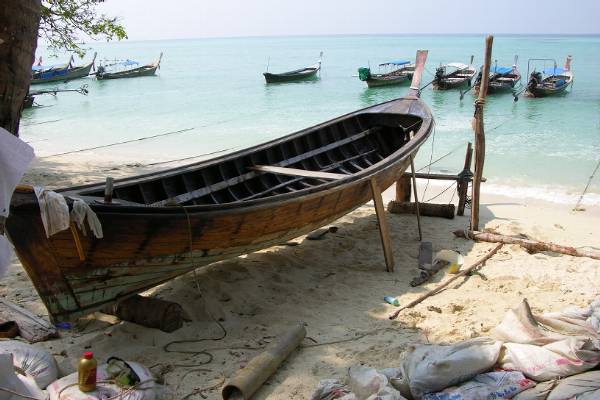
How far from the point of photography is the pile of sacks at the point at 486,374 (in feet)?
10.6

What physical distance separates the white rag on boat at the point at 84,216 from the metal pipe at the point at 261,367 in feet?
4.37

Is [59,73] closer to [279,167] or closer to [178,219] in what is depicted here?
[279,167]

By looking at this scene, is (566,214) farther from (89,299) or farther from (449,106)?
(449,106)

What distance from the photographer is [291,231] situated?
17.8 feet

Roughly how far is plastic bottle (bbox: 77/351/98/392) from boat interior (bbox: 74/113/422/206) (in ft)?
3.91

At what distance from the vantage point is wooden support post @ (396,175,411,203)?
8828 mm

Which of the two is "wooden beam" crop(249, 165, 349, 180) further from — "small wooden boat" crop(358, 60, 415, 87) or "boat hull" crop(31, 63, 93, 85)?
"boat hull" crop(31, 63, 93, 85)

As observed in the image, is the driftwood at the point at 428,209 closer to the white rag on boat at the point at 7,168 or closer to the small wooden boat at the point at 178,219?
the small wooden boat at the point at 178,219

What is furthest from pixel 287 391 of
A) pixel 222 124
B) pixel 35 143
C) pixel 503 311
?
pixel 222 124

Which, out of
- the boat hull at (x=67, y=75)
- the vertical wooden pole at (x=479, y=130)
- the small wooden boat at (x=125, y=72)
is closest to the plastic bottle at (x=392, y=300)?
the vertical wooden pole at (x=479, y=130)

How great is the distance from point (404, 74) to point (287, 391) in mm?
30081

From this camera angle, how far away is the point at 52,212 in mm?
3531

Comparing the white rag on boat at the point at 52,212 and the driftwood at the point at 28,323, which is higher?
the white rag on boat at the point at 52,212

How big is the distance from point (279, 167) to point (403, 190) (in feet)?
10.3
